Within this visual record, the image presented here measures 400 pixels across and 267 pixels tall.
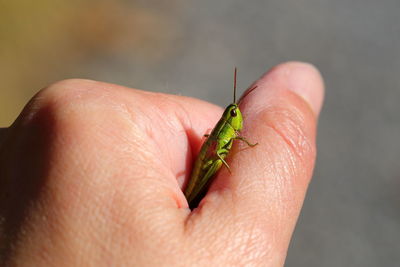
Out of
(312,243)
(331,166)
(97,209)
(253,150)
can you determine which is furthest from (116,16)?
(97,209)

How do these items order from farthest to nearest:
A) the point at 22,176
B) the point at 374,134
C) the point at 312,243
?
the point at 374,134 < the point at 312,243 < the point at 22,176

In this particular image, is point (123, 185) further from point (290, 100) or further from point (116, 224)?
point (290, 100)

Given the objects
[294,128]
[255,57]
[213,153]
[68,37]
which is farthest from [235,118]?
[68,37]

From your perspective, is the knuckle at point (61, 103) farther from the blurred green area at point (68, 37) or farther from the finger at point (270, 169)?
the blurred green area at point (68, 37)

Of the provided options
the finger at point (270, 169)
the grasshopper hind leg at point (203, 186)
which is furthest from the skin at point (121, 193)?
the grasshopper hind leg at point (203, 186)

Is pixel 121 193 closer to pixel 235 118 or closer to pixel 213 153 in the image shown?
pixel 213 153

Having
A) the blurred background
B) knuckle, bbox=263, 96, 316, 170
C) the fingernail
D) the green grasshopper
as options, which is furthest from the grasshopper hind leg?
the blurred background
